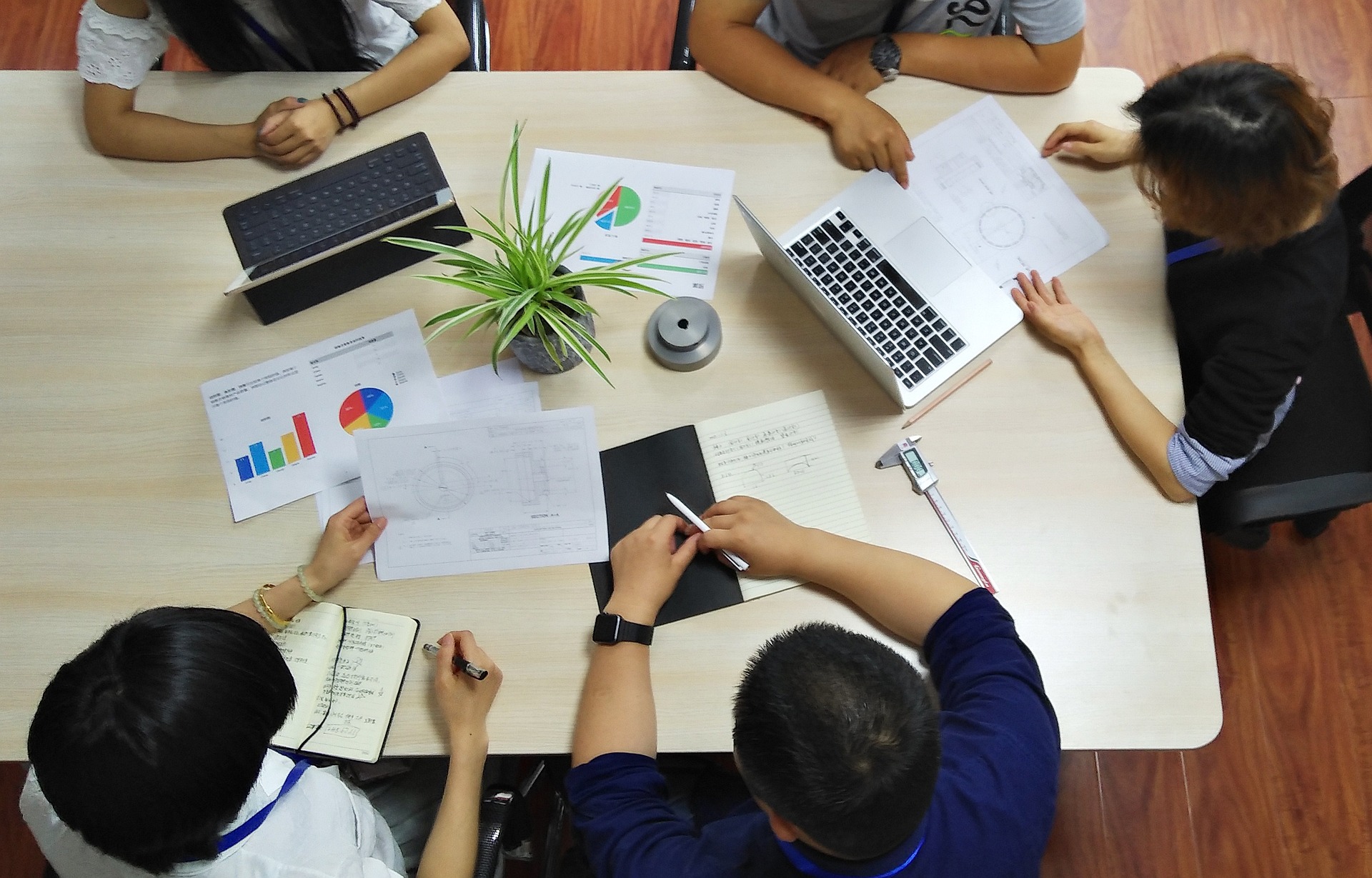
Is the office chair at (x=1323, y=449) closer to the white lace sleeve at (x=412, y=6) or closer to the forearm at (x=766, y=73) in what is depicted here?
the forearm at (x=766, y=73)

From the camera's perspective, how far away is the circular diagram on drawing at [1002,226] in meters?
1.15

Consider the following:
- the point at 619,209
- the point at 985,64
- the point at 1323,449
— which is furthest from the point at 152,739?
the point at 1323,449

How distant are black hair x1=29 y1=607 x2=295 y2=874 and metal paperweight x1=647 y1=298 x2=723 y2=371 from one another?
1.93 ft

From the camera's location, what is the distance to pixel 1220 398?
1.03 m

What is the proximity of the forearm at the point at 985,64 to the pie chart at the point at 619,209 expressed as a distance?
0.43 m

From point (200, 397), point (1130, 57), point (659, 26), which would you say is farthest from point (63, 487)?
point (1130, 57)

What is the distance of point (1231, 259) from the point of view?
1090 mm

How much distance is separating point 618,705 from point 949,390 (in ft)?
1.85

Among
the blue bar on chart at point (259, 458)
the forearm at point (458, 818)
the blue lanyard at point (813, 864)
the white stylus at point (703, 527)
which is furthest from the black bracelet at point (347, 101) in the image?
the blue lanyard at point (813, 864)

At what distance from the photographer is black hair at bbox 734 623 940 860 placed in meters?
0.68

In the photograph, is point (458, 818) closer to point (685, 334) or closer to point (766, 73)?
point (685, 334)

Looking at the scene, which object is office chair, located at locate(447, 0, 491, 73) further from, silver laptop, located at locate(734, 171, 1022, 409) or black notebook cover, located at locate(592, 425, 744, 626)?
black notebook cover, located at locate(592, 425, 744, 626)

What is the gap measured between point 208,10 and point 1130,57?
6.33ft

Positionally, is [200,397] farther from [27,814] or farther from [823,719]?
[823,719]
